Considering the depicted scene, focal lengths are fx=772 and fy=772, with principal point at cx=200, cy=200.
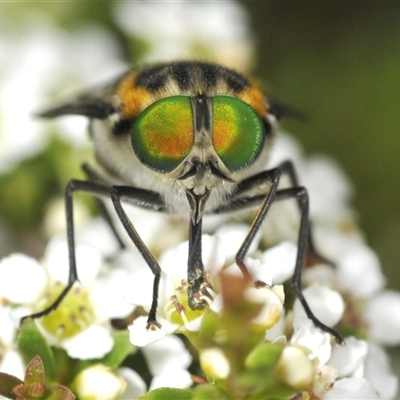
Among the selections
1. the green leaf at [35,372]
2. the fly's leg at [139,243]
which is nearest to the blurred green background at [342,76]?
the fly's leg at [139,243]

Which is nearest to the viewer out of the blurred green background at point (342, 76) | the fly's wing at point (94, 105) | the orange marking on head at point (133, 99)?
the orange marking on head at point (133, 99)

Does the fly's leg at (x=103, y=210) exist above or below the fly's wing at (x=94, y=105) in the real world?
below

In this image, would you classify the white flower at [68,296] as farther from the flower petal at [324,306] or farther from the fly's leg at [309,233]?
the fly's leg at [309,233]

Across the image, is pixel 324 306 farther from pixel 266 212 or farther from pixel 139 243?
pixel 139 243

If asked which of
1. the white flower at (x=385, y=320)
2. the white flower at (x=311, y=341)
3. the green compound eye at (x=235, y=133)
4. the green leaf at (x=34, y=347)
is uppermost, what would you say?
the green compound eye at (x=235, y=133)

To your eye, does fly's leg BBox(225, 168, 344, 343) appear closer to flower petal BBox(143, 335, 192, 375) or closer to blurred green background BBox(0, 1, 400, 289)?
flower petal BBox(143, 335, 192, 375)

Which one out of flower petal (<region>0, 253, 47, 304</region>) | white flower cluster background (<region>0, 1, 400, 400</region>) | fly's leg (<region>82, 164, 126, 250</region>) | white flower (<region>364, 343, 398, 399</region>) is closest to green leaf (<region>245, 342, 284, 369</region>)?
white flower cluster background (<region>0, 1, 400, 400</region>)

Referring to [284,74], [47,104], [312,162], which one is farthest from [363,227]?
[47,104]

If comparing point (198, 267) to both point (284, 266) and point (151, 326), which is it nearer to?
point (151, 326)

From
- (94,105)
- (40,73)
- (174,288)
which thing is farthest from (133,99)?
(40,73)
